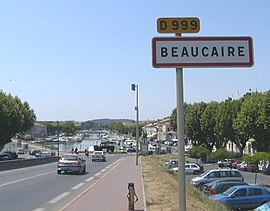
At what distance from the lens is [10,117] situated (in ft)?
215

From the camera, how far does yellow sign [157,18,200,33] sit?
5.15m

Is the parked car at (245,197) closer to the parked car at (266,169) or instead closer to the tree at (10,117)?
the parked car at (266,169)

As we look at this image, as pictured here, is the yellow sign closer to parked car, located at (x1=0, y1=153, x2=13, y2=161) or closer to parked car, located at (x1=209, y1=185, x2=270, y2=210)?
parked car, located at (x1=209, y1=185, x2=270, y2=210)

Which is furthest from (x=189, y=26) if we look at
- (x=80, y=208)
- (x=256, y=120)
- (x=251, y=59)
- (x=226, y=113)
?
(x=226, y=113)

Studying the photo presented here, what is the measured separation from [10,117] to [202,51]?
63253mm

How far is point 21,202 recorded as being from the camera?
16.4m

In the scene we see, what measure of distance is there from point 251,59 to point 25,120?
231 feet

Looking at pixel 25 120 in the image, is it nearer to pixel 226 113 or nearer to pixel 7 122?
pixel 7 122

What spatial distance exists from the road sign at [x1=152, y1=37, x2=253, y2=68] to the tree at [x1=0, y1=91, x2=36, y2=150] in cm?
6124

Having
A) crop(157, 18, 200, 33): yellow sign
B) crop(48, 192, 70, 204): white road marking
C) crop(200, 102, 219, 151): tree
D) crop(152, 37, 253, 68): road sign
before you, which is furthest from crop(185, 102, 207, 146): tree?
crop(157, 18, 200, 33): yellow sign

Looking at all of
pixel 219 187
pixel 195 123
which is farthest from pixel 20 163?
pixel 195 123

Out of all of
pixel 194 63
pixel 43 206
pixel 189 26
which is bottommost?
pixel 43 206

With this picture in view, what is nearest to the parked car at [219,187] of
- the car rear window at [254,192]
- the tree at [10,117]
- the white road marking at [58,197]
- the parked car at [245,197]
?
the parked car at [245,197]

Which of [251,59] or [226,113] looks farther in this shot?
[226,113]
